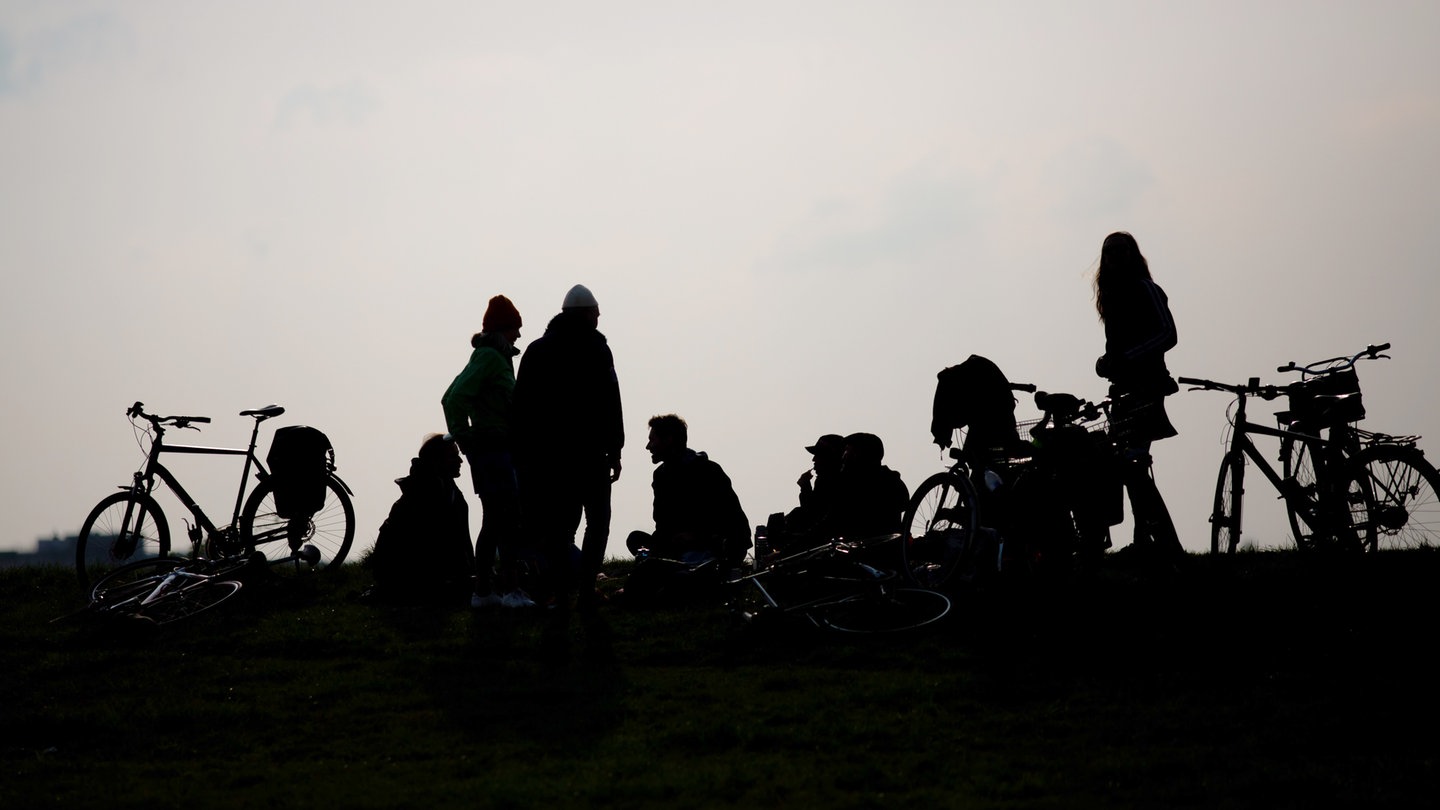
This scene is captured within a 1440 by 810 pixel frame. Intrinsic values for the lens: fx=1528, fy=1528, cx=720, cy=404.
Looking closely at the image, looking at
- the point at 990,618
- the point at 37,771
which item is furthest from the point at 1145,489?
the point at 37,771

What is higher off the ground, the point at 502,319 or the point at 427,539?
the point at 502,319

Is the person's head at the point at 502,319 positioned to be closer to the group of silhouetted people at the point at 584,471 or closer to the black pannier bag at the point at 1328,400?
the group of silhouetted people at the point at 584,471

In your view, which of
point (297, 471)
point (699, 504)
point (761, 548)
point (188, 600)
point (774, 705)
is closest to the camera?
point (774, 705)

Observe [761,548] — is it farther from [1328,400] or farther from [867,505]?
[1328,400]

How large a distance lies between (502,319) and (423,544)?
1999 mm

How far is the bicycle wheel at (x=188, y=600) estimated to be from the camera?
1145cm

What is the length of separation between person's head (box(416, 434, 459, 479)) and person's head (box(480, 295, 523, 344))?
4.13 feet

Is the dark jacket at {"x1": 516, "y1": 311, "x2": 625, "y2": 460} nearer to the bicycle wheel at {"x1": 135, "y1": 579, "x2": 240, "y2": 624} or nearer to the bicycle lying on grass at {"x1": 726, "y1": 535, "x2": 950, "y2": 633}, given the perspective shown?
the bicycle lying on grass at {"x1": 726, "y1": 535, "x2": 950, "y2": 633}

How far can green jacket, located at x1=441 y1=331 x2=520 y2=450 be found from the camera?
11.3m

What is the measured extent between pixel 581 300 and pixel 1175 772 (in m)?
5.41

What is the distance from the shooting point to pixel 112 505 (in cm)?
1287

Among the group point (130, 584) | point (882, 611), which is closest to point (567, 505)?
point (882, 611)

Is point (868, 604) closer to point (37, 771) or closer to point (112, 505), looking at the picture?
point (37, 771)

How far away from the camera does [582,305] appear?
1045 centimetres
